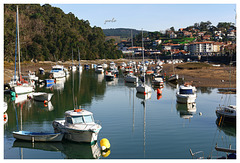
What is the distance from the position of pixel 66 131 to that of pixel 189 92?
25.2m

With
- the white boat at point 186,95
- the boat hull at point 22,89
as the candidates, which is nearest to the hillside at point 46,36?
the boat hull at point 22,89

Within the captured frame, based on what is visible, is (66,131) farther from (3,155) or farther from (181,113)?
(181,113)

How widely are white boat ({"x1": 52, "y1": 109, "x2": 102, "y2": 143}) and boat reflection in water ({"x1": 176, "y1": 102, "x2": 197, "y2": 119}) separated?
16.6m

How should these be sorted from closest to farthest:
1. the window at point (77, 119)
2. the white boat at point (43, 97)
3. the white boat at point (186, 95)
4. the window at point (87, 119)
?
the window at point (77, 119), the window at point (87, 119), the white boat at point (186, 95), the white boat at point (43, 97)

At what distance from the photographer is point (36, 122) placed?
122 ft

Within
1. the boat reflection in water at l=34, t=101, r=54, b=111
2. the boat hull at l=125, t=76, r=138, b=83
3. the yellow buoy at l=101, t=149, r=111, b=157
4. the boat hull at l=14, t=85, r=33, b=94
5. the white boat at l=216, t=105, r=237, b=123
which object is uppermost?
the boat hull at l=125, t=76, r=138, b=83

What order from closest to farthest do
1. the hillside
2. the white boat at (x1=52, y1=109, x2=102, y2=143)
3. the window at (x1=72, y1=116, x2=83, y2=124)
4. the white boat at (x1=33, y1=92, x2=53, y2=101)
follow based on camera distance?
the white boat at (x1=52, y1=109, x2=102, y2=143) → the window at (x1=72, y1=116, x2=83, y2=124) → the white boat at (x1=33, y1=92, x2=53, y2=101) → the hillside

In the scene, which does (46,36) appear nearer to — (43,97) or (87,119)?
(43,97)

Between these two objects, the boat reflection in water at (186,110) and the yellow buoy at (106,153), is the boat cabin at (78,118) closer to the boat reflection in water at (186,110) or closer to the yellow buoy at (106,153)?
the yellow buoy at (106,153)

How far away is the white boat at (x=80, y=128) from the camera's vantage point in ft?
89.1

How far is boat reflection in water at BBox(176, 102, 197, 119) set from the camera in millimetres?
41750

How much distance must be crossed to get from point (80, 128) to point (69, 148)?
1.96m

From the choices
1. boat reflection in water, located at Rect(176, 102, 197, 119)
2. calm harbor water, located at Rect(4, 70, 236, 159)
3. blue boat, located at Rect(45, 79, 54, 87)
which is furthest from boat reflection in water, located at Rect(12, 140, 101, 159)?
blue boat, located at Rect(45, 79, 54, 87)

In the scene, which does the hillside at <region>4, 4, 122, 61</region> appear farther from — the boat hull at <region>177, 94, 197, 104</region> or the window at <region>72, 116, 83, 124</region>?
the window at <region>72, 116, 83, 124</region>
